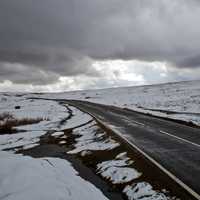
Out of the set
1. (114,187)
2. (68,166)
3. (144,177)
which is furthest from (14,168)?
(144,177)

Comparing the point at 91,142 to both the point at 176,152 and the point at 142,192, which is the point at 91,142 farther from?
the point at 142,192

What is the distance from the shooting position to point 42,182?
6605mm

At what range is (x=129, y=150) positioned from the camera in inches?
416

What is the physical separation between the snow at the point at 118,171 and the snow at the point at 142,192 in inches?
21.0

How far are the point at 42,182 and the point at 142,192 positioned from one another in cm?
232

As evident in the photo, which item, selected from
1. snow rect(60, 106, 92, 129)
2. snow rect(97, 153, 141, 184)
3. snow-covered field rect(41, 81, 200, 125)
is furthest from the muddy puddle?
snow-covered field rect(41, 81, 200, 125)

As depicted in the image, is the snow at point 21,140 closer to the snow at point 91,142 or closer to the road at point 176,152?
the snow at point 91,142

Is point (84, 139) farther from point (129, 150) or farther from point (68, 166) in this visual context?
point (68, 166)

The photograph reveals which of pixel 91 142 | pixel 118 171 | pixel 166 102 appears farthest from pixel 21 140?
pixel 166 102

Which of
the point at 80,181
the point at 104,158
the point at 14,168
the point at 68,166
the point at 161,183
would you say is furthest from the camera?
the point at 104,158

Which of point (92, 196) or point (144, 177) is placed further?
point (144, 177)

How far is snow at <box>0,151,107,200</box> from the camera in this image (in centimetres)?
578

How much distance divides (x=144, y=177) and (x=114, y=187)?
903 millimetres

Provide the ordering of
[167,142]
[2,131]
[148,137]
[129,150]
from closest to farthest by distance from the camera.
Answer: [129,150], [167,142], [148,137], [2,131]
